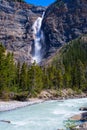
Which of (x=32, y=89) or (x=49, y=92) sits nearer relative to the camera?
(x=32, y=89)

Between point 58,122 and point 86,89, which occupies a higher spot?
point 58,122

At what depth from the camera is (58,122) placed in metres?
40.6

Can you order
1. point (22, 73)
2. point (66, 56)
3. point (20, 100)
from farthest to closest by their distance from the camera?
point (66, 56), point (22, 73), point (20, 100)

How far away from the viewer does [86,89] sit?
119688 millimetres

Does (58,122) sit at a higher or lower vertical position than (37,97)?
higher

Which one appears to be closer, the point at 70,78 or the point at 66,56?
the point at 70,78

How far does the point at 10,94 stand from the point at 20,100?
2.95 metres

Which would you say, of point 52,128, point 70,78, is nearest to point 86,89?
point 70,78

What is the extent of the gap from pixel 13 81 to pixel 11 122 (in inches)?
1832

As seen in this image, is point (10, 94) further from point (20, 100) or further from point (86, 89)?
point (86, 89)

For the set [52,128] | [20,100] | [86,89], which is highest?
[52,128]

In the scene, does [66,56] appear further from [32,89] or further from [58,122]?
[58,122]

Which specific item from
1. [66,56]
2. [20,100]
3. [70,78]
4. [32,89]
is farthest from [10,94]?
[66,56]

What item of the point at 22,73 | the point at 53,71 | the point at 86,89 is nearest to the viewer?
the point at 22,73
